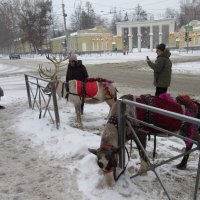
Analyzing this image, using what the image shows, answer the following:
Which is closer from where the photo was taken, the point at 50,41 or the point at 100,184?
the point at 100,184

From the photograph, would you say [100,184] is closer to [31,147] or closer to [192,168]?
[192,168]

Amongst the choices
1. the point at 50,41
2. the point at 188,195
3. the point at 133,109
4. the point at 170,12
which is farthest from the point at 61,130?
the point at 170,12

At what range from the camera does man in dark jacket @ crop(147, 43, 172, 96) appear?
23.8 ft

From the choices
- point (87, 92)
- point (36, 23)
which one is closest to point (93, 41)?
point (36, 23)

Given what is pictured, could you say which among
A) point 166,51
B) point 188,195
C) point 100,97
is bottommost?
point 188,195

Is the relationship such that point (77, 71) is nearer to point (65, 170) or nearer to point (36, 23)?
point (65, 170)

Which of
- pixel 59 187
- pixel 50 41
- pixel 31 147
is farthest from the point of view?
pixel 50 41

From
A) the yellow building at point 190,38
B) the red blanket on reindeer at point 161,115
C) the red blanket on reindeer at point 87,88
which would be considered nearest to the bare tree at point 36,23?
the yellow building at point 190,38

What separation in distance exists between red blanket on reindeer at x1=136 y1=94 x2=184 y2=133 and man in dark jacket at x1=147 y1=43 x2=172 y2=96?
2.96m

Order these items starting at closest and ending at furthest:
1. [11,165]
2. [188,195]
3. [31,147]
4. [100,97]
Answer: [188,195]
[11,165]
[31,147]
[100,97]

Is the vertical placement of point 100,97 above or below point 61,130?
above

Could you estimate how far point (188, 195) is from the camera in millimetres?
4188

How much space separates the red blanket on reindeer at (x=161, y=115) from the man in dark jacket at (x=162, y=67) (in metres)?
2.96

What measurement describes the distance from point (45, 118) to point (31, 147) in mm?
1818
